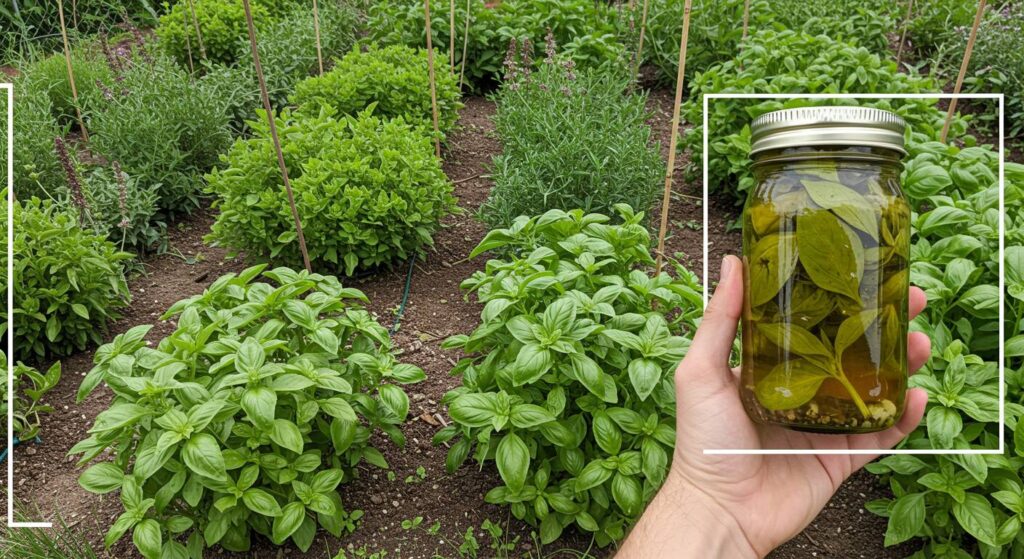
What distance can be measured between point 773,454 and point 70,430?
2.99 metres

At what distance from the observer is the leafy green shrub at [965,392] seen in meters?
2.08

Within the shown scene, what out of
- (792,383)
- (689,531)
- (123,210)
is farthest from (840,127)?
(123,210)

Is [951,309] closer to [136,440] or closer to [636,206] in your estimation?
[636,206]

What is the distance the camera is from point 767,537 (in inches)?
67.9

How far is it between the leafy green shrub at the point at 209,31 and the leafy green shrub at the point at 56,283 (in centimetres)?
360

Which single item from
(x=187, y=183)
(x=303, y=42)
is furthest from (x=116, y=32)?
(x=187, y=183)

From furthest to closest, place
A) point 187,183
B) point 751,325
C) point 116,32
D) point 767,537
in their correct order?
point 116,32, point 187,183, point 767,537, point 751,325

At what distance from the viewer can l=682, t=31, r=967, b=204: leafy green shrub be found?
4.17 meters

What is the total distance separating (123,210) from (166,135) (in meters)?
0.89

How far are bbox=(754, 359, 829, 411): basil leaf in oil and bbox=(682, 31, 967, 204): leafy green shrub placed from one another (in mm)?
2943

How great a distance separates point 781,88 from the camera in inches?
169

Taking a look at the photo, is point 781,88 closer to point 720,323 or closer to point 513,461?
point 513,461

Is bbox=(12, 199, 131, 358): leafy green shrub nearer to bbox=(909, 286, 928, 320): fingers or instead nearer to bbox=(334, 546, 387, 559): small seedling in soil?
bbox=(334, 546, 387, 559): small seedling in soil

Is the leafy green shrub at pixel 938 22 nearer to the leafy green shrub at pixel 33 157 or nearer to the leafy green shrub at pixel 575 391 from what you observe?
the leafy green shrub at pixel 575 391
